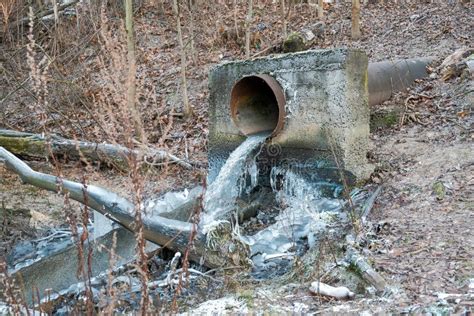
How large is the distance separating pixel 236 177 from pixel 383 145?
72.7 inches

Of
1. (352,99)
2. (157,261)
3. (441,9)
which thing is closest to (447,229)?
(352,99)

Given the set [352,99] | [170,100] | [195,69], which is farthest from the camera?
[195,69]

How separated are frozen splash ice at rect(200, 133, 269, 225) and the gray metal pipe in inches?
71.4

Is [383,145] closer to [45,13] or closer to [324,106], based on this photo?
[324,106]

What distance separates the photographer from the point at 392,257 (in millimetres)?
3377

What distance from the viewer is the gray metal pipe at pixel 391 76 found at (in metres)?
6.62

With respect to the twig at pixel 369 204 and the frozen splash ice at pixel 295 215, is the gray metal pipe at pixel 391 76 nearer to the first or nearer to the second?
the frozen splash ice at pixel 295 215

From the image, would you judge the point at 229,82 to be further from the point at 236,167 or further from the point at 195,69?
the point at 195,69

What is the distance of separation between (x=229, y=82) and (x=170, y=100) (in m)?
4.00

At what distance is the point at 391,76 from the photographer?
7043 mm

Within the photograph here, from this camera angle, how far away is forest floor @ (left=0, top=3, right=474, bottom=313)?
3.07 m

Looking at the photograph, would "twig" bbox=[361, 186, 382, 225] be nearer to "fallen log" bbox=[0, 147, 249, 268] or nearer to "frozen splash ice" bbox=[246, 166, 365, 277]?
"frozen splash ice" bbox=[246, 166, 365, 277]

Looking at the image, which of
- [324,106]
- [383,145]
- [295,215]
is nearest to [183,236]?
[295,215]

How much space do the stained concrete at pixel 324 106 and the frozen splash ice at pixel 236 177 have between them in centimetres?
28
